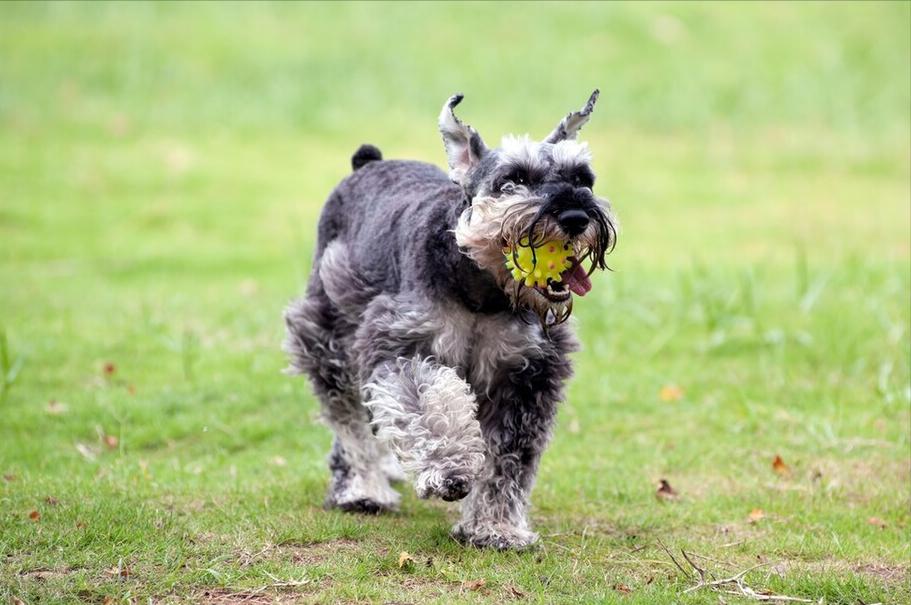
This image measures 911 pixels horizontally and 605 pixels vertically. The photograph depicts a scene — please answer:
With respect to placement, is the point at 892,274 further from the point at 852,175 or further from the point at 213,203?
the point at 213,203

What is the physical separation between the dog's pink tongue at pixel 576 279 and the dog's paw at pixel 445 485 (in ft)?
3.24

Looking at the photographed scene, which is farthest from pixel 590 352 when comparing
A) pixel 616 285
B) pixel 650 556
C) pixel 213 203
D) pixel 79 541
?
pixel 213 203

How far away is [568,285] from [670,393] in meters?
4.57

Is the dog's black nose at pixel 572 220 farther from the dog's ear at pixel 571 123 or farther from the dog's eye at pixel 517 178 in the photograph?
the dog's ear at pixel 571 123

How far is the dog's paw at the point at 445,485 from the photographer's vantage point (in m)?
5.89

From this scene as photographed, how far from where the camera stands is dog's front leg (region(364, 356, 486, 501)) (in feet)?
19.5

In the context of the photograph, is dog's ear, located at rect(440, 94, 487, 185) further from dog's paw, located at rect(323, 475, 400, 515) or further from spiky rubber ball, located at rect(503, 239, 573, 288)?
dog's paw, located at rect(323, 475, 400, 515)

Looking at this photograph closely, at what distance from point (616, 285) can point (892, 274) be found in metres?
2.94

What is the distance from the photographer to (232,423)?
31.1 ft

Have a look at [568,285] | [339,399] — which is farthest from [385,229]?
[568,285]

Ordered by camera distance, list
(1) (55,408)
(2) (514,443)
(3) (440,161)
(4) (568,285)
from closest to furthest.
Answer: (4) (568,285)
(2) (514,443)
(1) (55,408)
(3) (440,161)

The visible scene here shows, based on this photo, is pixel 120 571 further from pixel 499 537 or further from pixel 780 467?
pixel 780 467

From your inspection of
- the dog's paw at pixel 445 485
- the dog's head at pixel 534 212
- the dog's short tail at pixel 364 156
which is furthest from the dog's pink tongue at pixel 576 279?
the dog's short tail at pixel 364 156

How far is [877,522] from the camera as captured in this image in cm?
740
